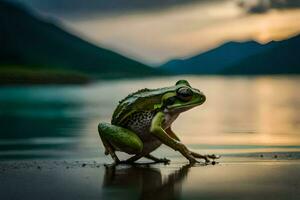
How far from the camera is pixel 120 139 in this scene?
10.6 metres

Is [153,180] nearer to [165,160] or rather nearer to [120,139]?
[120,139]

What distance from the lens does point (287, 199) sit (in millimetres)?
7480

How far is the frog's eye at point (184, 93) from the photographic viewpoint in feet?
35.1

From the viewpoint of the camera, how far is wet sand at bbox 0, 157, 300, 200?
26.0 feet

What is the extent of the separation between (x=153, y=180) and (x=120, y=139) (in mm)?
1659

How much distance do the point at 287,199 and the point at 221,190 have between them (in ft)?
2.92

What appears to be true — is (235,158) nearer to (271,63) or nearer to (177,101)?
(177,101)

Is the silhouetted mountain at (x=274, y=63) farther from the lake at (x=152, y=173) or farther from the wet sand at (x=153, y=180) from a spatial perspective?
the wet sand at (x=153, y=180)

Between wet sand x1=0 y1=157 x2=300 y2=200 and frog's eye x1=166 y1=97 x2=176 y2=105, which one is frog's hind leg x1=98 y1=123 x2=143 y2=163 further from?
frog's eye x1=166 y1=97 x2=176 y2=105

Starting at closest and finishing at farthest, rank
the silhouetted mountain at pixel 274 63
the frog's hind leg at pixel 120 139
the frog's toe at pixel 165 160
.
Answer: the frog's hind leg at pixel 120 139, the frog's toe at pixel 165 160, the silhouetted mountain at pixel 274 63

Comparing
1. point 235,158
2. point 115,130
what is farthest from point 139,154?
point 235,158

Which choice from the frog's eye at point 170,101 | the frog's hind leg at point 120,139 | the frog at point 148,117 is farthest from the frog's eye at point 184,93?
the frog's hind leg at point 120,139

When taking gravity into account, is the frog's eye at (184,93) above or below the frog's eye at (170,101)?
above

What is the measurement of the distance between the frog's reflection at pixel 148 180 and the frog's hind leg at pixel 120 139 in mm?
274
